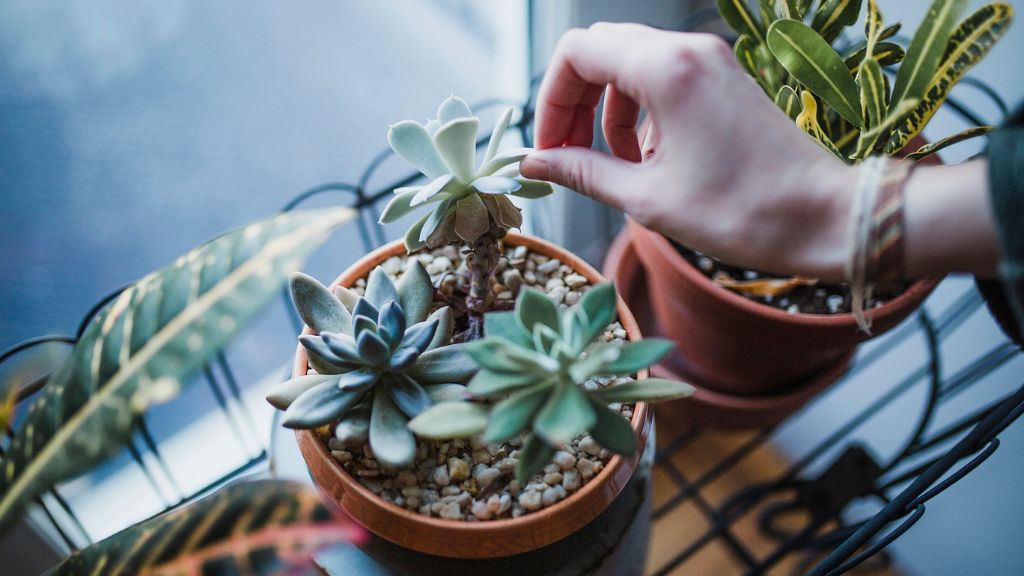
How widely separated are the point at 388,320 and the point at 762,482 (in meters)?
0.86

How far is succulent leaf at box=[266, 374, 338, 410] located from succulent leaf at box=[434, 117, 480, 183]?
0.60 feet

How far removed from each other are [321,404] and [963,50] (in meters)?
0.56

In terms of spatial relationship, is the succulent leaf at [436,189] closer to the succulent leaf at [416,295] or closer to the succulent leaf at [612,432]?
the succulent leaf at [416,295]

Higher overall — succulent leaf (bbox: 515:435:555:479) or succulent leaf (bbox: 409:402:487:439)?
succulent leaf (bbox: 409:402:487:439)

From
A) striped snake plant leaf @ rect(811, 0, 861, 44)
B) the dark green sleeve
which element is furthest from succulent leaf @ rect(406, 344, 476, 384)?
striped snake plant leaf @ rect(811, 0, 861, 44)

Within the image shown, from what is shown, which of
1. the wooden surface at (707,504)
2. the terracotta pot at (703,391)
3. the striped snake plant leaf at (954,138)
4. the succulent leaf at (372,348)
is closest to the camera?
the succulent leaf at (372,348)

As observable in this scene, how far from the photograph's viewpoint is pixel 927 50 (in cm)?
58

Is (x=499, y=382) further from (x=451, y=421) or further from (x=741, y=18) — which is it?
(x=741, y=18)

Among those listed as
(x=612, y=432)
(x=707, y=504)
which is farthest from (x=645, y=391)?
(x=707, y=504)

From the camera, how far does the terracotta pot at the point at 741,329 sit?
0.74 m

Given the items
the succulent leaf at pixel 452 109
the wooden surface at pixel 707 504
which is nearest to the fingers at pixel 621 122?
the succulent leaf at pixel 452 109

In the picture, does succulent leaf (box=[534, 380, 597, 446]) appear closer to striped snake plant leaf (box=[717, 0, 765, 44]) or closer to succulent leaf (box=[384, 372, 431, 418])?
succulent leaf (box=[384, 372, 431, 418])

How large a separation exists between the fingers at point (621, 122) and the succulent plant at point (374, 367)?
20 cm

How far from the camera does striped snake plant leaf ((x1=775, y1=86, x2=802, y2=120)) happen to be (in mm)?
691
